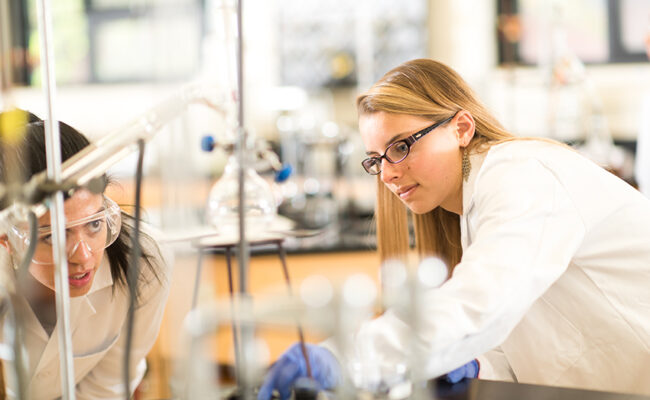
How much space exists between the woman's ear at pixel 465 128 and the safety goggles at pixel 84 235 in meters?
0.62

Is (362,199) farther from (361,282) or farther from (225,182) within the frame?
(361,282)

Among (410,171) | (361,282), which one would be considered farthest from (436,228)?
(361,282)

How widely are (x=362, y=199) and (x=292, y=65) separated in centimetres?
180

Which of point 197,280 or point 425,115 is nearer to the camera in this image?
point 425,115

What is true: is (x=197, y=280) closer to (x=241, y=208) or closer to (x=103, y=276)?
(x=103, y=276)

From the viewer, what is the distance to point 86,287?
124cm

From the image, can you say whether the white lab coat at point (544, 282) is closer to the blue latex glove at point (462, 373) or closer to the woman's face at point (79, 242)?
the blue latex glove at point (462, 373)

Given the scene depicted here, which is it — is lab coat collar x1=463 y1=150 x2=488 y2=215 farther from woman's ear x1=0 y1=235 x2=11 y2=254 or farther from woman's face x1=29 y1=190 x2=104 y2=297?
woman's ear x1=0 y1=235 x2=11 y2=254

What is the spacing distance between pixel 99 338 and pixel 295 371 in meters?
0.65

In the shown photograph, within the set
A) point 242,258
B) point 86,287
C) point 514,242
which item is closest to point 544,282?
point 514,242

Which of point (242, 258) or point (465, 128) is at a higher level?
point (465, 128)

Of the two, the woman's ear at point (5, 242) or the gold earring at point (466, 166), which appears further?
the gold earring at point (466, 166)

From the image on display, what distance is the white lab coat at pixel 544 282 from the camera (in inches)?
35.1

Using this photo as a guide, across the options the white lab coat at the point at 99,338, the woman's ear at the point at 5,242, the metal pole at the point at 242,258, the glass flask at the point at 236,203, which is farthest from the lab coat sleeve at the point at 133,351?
the metal pole at the point at 242,258
